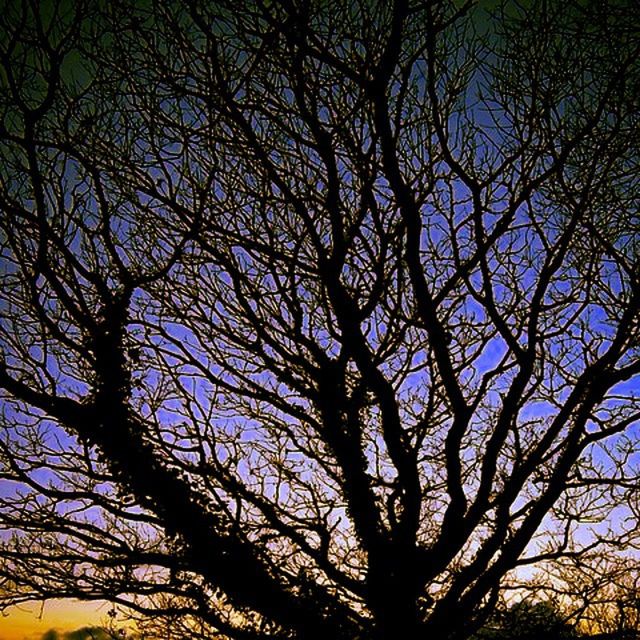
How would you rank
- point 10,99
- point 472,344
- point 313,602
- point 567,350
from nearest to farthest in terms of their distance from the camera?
point 10,99 < point 313,602 < point 567,350 < point 472,344

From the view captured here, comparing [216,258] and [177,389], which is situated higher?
[216,258]

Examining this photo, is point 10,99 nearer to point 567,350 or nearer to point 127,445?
point 127,445

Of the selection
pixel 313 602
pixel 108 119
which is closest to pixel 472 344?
pixel 313 602

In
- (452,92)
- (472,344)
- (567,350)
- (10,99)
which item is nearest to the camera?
(10,99)

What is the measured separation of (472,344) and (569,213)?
6.25ft

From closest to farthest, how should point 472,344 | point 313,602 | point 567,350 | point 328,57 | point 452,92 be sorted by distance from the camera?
point 328,57, point 452,92, point 313,602, point 567,350, point 472,344

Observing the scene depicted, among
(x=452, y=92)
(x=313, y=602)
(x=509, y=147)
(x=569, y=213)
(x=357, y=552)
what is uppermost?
(x=452, y=92)

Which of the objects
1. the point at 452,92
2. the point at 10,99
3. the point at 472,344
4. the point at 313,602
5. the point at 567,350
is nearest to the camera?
the point at 10,99

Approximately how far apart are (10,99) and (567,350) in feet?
19.8

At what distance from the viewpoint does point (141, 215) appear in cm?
625

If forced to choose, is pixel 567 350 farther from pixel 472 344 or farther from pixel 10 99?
pixel 10 99

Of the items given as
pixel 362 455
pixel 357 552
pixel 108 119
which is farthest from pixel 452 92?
pixel 357 552

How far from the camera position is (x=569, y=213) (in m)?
5.75

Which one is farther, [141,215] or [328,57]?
[141,215]
